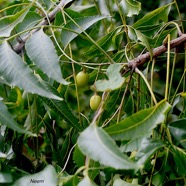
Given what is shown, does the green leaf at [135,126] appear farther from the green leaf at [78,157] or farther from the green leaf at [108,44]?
the green leaf at [108,44]

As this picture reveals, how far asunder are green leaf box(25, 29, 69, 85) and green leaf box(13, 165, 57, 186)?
132 millimetres

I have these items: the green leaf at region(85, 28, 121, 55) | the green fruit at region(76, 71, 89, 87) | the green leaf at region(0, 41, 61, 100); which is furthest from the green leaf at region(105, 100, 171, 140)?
the green leaf at region(85, 28, 121, 55)

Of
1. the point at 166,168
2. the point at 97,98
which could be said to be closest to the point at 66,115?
the point at 97,98

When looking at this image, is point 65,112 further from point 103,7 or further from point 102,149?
point 103,7

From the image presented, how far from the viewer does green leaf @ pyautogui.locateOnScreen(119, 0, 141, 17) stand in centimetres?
98

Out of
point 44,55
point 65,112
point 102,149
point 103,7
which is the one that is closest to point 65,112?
point 65,112

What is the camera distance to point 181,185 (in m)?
0.82

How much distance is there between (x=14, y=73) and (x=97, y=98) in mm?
165

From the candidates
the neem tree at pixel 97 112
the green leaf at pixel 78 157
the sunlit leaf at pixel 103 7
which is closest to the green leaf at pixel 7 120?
the neem tree at pixel 97 112

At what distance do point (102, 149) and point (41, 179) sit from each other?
16cm

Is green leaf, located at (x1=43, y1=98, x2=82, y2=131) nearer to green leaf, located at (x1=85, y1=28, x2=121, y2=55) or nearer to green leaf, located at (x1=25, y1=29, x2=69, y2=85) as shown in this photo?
green leaf, located at (x1=25, y1=29, x2=69, y2=85)

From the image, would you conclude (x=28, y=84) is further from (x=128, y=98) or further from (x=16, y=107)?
(x=128, y=98)

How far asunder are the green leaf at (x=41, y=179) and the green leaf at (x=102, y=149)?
0.12m

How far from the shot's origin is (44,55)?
747 mm
